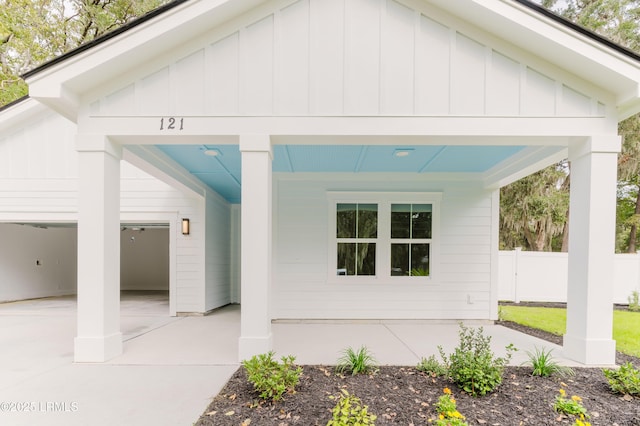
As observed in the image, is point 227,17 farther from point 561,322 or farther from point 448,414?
point 561,322

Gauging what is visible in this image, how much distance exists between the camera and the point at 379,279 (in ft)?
21.3

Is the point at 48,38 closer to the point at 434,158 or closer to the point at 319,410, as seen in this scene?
the point at 434,158

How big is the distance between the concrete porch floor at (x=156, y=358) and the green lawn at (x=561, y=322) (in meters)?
1.06

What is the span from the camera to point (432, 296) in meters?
6.48

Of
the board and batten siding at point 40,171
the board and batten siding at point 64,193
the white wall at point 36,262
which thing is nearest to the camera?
the board and batten siding at point 64,193

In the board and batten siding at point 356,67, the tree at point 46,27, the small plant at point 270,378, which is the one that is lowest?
the small plant at point 270,378

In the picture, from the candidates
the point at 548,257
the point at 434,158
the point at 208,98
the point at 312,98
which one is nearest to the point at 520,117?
the point at 434,158

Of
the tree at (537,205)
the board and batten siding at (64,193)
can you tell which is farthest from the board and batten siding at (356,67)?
the tree at (537,205)

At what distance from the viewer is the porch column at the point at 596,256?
12.5ft

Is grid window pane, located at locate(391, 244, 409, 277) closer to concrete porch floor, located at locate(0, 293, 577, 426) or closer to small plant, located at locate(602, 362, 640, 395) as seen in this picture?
concrete porch floor, located at locate(0, 293, 577, 426)

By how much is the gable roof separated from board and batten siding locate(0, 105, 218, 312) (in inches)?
151

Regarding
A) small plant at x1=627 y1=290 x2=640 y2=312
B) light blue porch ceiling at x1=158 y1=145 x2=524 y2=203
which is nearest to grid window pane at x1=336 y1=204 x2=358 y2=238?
light blue porch ceiling at x1=158 y1=145 x2=524 y2=203

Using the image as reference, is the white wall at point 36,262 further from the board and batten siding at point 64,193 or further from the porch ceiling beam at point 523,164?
the porch ceiling beam at point 523,164

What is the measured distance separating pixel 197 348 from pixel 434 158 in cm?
461
